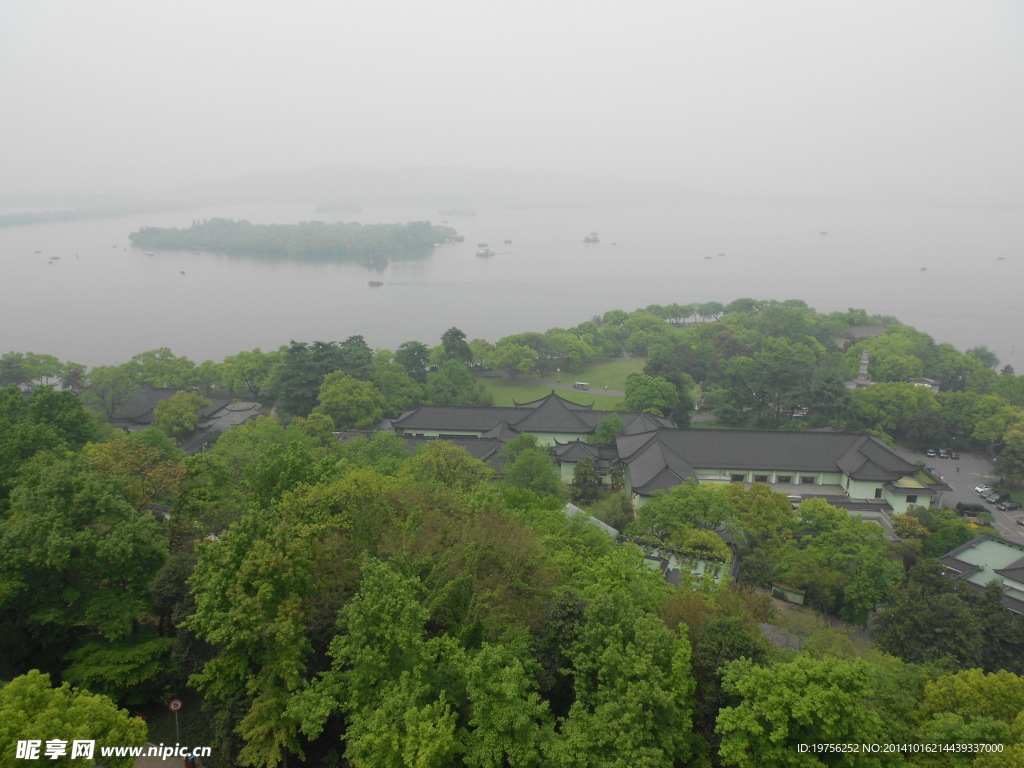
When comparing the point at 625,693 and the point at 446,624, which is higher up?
the point at 625,693

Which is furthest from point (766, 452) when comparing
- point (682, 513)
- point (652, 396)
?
point (682, 513)

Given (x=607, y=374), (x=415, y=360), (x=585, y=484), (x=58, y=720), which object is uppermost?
(x=58, y=720)

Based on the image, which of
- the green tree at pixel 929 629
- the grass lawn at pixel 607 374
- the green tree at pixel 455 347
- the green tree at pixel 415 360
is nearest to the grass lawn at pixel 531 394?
the grass lawn at pixel 607 374

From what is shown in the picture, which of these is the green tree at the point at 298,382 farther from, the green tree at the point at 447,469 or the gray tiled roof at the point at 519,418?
the green tree at the point at 447,469

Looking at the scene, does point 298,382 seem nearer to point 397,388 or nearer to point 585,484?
point 397,388

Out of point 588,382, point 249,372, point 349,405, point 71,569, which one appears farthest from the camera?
point 588,382

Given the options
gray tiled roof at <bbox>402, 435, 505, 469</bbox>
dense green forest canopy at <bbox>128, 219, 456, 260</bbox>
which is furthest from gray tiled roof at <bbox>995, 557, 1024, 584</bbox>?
dense green forest canopy at <bbox>128, 219, 456, 260</bbox>

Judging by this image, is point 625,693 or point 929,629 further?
point 929,629
